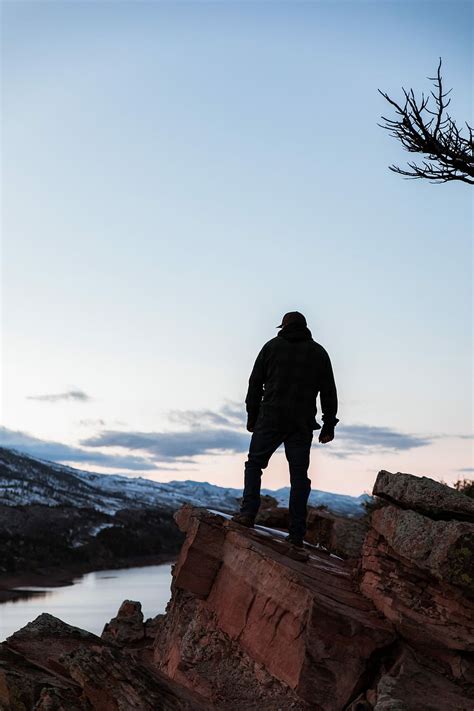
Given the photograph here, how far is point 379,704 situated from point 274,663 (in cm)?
176

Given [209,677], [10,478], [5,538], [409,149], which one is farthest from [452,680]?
[10,478]

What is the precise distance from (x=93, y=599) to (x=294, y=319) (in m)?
50.2

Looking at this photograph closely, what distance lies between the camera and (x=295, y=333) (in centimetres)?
1098

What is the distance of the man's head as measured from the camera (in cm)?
1101

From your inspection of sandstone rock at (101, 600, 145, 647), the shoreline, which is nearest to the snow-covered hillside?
the shoreline

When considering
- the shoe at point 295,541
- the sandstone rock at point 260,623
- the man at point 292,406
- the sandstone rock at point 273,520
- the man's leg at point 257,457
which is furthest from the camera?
the sandstone rock at point 273,520

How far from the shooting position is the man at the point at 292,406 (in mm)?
10773

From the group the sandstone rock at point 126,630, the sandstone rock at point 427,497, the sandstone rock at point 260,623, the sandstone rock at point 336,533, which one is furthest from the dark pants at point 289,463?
the sandstone rock at point 126,630

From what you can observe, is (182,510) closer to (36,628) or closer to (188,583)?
(188,583)

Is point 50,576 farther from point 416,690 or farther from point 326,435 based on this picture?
point 416,690

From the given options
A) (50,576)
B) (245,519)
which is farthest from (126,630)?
(50,576)

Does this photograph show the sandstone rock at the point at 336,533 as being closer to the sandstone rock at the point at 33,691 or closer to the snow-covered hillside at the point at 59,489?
the sandstone rock at the point at 33,691

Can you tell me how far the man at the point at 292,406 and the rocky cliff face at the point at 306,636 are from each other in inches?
33.7

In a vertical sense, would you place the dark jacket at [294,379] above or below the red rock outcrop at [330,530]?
above
